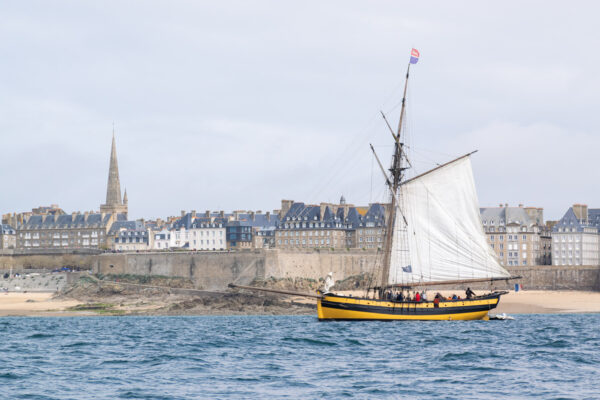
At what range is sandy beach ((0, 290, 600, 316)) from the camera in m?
74.8

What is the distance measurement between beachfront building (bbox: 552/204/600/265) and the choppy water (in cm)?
5671

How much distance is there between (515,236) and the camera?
107m

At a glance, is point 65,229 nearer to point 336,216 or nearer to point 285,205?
point 285,205

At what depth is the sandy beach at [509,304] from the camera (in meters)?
74.8

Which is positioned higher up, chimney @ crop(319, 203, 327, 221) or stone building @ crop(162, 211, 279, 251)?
chimney @ crop(319, 203, 327, 221)

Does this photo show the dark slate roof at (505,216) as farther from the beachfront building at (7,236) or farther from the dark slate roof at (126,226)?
the beachfront building at (7,236)

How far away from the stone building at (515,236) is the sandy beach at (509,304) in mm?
14698

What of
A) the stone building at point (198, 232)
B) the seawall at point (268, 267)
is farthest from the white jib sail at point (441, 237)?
the stone building at point (198, 232)

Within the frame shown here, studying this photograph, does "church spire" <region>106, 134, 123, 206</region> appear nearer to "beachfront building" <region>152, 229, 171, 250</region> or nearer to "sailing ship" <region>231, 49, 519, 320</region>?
"beachfront building" <region>152, 229, 171, 250</region>

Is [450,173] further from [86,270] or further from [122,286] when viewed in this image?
[86,270]

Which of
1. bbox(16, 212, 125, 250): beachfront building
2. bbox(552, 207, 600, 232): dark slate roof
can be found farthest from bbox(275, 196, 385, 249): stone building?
bbox(16, 212, 125, 250): beachfront building

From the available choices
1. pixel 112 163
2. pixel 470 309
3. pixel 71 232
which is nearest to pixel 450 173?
pixel 470 309

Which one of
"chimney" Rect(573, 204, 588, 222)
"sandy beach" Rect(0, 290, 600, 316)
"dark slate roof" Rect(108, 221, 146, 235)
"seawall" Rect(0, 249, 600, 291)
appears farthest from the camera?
"dark slate roof" Rect(108, 221, 146, 235)

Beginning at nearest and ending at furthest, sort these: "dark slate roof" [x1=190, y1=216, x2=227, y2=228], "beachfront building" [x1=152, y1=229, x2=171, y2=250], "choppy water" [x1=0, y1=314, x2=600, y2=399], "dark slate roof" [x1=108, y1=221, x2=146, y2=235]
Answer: "choppy water" [x1=0, y1=314, x2=600, y2=399] < "dark slate roof" [x1=190, y1=216, x2=227, y2=228] < "beachfront building" [x1=152, y1=229, x2=171, y2=250] < "dark slate roof" [x1=108, y1=221, x2=146, y2=235]
